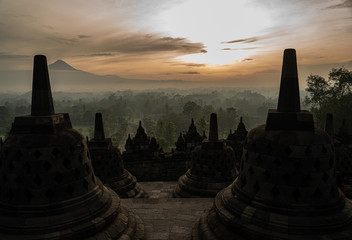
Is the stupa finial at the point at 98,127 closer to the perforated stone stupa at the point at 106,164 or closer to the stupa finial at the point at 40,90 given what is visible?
the perforated stone stupa at the point at 106,164

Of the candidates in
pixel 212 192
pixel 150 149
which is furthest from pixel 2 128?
pixel 212 192

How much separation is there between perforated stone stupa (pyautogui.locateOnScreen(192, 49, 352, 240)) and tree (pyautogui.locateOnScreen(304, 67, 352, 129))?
33535 mm

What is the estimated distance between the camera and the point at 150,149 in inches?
620

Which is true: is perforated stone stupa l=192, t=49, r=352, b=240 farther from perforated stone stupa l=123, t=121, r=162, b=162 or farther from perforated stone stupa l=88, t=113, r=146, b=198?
perforated stone stupa l=123, t=121, r=162, b=162

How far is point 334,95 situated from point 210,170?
3725 centimetres

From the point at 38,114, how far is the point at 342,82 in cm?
4473

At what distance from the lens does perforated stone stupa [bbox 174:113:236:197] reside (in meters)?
10.2

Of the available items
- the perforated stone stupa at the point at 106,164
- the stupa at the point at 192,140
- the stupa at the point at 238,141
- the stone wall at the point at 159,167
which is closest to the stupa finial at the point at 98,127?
the perforated stone stupa at the point at 106,164

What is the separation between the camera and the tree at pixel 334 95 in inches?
1286

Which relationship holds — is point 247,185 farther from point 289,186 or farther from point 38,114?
point 38,114

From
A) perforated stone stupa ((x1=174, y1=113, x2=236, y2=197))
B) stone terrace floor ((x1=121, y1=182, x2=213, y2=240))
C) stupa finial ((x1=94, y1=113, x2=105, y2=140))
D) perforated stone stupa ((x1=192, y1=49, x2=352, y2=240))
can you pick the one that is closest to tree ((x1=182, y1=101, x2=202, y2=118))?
perforated stone stupa ((x1=174, y1=113, x2=236, y2=197))

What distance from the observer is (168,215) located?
23.6ft

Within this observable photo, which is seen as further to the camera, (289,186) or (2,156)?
(2,156)

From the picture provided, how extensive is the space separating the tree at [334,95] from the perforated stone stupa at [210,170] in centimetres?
2955
